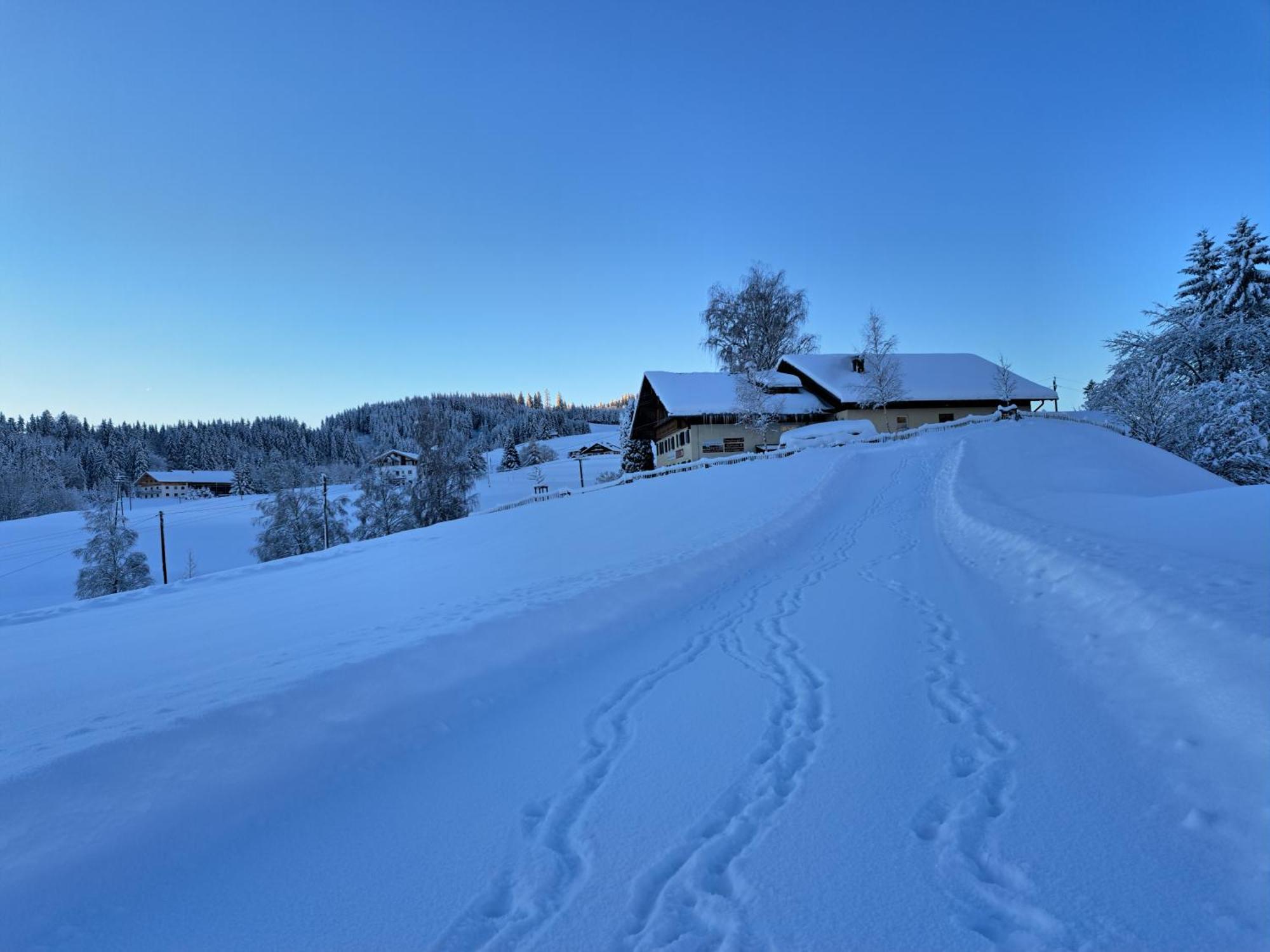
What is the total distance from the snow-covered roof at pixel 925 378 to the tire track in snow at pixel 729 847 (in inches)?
1478

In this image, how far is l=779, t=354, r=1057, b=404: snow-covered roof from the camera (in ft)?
136

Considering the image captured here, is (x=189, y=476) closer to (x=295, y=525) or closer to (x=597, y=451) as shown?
(x=597, y=451)

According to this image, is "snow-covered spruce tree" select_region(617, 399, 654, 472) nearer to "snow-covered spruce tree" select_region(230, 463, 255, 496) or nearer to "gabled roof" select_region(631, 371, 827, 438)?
"gabled roof" select_region(631, 371, 827, 438)

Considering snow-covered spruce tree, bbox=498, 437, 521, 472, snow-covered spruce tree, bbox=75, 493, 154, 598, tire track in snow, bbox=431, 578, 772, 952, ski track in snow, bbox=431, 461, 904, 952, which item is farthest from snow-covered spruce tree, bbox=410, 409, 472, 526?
snow-covered spruce tree, bbox=498, 437, 521, 472

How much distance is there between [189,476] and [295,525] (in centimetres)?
9250

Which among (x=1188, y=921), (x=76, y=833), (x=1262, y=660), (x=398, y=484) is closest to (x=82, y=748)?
(x=76, y=833)

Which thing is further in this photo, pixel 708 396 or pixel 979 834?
→ pixel 708 396

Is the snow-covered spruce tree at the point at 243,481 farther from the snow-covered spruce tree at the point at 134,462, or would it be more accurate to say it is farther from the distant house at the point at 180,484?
the snow-covered spruce tree at the point at 134,462

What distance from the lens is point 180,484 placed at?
367 ft

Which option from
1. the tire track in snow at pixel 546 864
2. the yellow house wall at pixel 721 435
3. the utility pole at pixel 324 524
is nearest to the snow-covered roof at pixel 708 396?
the yellow house wall at pixel 721 435

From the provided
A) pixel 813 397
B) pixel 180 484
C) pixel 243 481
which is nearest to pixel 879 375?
pixel 813 397

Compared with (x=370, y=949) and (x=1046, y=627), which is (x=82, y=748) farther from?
(x=1046, y=627)

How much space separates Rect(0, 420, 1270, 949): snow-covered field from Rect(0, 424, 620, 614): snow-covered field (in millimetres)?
29679

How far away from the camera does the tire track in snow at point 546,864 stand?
2531 millimetres
